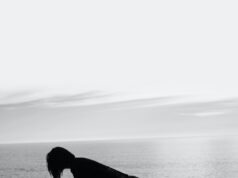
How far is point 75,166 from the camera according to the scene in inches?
199

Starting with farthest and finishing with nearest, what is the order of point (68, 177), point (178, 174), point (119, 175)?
point (178, 174) → point (68, 177) → point (119, 175)

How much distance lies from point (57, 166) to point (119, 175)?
75 centimetres

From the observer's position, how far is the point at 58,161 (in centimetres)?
500

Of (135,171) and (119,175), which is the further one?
(135,171)

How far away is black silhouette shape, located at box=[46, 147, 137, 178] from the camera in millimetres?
4949

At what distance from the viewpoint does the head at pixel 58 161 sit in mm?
4969

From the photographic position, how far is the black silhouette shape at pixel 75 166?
4949 mm

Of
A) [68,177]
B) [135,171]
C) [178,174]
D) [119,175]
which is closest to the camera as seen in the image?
[119,175]

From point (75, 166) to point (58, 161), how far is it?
0.22m

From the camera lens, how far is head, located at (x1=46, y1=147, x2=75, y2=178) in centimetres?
497

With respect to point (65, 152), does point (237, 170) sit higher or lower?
lower

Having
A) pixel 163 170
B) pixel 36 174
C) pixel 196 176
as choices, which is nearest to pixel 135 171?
pixel 163 170

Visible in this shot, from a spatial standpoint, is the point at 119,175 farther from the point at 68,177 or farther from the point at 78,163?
the point at 68,177

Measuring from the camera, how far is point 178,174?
13075cm
